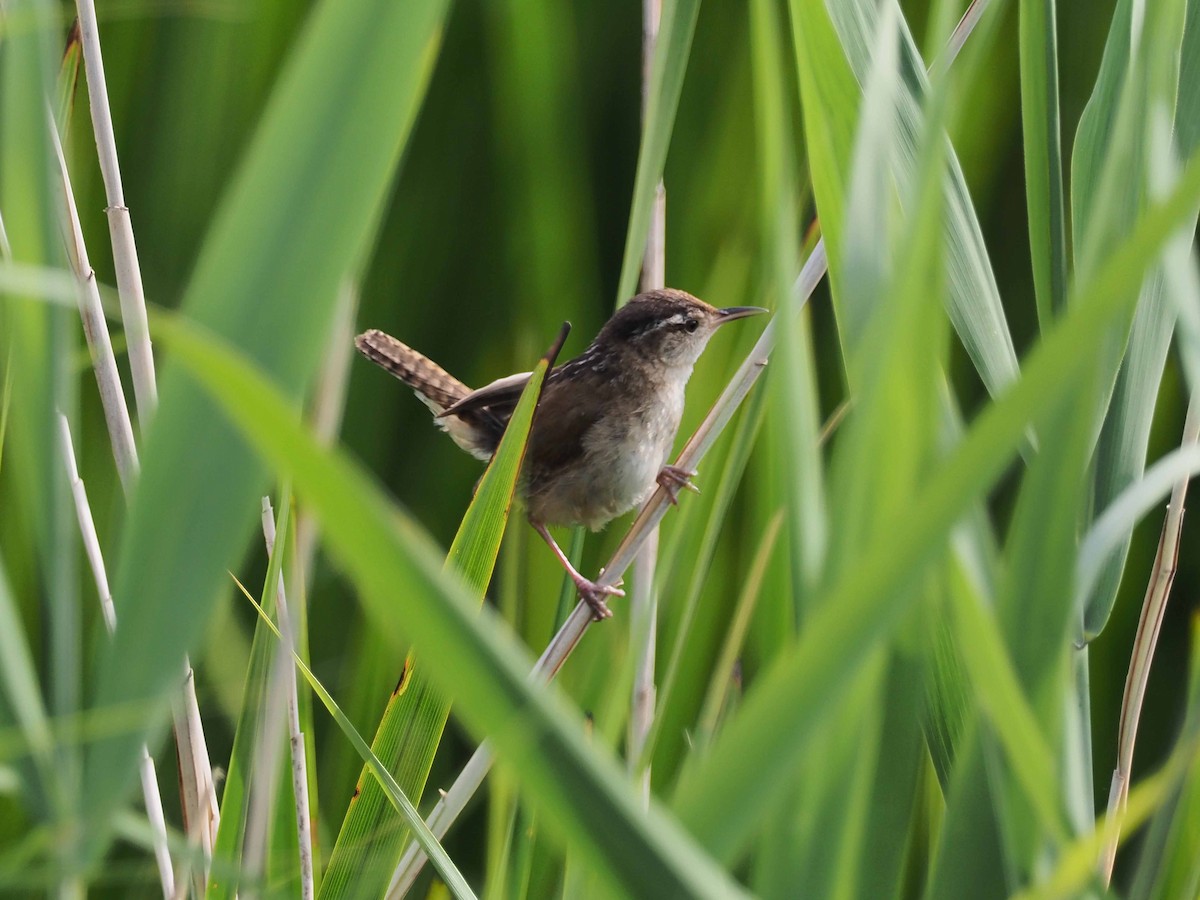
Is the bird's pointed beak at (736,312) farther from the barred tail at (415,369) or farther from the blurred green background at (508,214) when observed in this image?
the barred tail at (415,369)

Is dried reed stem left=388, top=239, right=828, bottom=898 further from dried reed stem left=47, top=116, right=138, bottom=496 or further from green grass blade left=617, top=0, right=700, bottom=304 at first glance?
dried reed stem left=47, top=116, right=138, bottom=496

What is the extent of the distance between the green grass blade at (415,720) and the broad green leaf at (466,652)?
22.5 inches

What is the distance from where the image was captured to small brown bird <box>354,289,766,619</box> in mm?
1945

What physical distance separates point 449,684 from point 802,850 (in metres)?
0.25

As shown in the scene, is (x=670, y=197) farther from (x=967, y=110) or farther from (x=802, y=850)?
(x=802, y=850)

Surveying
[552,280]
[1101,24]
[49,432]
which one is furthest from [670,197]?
[49,432]

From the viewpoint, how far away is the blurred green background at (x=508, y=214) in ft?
6.28

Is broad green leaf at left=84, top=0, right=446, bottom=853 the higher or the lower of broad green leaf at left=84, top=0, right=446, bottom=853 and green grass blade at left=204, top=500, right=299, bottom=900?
the higher

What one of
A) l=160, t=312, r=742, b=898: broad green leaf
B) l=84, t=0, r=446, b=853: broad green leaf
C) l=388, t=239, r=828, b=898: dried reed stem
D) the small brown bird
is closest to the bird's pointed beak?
the small brown bird

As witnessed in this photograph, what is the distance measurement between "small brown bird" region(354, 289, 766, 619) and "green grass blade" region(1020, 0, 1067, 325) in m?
0.85

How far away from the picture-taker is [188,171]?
1.95 metres

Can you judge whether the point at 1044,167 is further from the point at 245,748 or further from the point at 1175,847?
the point at 245,748

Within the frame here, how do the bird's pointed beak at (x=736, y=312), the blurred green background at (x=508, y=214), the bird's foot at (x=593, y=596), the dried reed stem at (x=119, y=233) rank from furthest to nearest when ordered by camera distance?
the blurred green background at (x=508, y=214), the bird's pointed beak at (x=736, y=312), the bird's foot at (x=593, y=596), the dried reed stem at (x=119, y=233)

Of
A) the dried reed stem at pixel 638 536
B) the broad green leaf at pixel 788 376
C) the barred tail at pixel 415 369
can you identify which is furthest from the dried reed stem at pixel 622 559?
the barred tail at pixel 415 369
